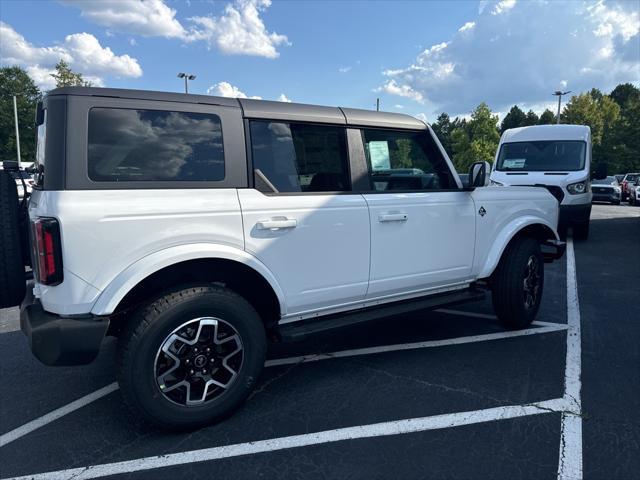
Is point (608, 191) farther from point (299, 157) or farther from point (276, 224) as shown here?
point (276, 224)

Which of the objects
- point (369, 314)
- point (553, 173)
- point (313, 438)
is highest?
point (553, 173)

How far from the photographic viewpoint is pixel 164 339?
2545 mm

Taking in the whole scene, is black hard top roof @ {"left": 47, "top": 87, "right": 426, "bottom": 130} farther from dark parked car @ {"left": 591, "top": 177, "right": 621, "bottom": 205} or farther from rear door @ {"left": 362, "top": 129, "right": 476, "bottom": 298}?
dark parked car @ {"left": 591, "top": 177, "right": 621, "bottom": 205}

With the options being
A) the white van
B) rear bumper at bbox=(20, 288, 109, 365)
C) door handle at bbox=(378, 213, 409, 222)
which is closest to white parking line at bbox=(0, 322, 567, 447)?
rear bumper at bbox=(20, 288, 109, 365)

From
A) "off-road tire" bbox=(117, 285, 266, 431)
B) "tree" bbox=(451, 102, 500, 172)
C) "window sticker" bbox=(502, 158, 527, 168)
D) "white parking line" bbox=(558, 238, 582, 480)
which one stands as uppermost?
"tree" bbox=(451, 102, 500, 172)

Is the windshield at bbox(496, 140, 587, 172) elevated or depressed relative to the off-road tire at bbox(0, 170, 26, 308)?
elevated

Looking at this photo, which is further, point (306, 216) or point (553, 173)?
point (553, 173)

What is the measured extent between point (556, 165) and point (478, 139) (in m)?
42.4

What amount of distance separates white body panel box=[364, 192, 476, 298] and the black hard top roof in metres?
0.59

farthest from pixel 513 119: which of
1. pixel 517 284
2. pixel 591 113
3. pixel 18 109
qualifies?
pixel 517 284

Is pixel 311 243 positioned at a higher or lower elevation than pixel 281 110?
lower

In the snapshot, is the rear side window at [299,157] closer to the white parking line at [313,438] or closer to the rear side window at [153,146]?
the rear side window at [153,146]

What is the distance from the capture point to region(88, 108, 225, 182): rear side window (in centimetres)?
244

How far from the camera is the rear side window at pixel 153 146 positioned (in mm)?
2443
